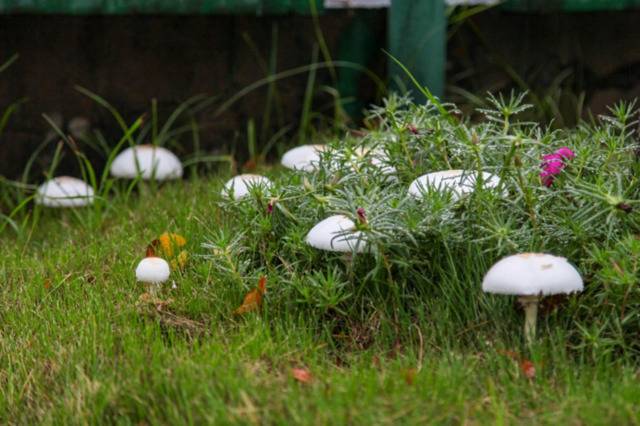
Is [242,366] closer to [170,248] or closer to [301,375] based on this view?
[301,375]

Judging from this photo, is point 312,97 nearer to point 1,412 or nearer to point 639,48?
point 639,48

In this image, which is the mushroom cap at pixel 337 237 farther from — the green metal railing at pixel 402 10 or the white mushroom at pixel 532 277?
the green metal railing at pixel 402 10

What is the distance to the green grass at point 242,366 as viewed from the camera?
223 cm

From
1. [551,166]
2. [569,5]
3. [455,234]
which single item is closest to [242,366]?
[455,234]

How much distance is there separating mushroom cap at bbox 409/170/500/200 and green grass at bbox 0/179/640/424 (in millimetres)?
301

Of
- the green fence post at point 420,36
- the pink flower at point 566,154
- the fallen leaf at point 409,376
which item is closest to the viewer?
the fallen leaf at point 409,376

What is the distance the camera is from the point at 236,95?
524 centimetres

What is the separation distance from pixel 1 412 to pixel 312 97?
3125mm

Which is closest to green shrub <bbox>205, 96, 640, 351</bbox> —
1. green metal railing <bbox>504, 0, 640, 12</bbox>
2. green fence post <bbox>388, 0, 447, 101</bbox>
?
green fence post <bbox>388, 0, 447, 101</bbox>

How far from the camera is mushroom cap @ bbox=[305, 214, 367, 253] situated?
2.71m

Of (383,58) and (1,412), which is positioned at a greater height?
(383,58)

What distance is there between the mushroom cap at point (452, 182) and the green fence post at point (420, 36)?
1997 mm

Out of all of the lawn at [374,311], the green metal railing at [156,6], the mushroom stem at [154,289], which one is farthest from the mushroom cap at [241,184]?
the green metal railing at [156,6]

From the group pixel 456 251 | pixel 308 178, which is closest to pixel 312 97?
pixel 308 178
